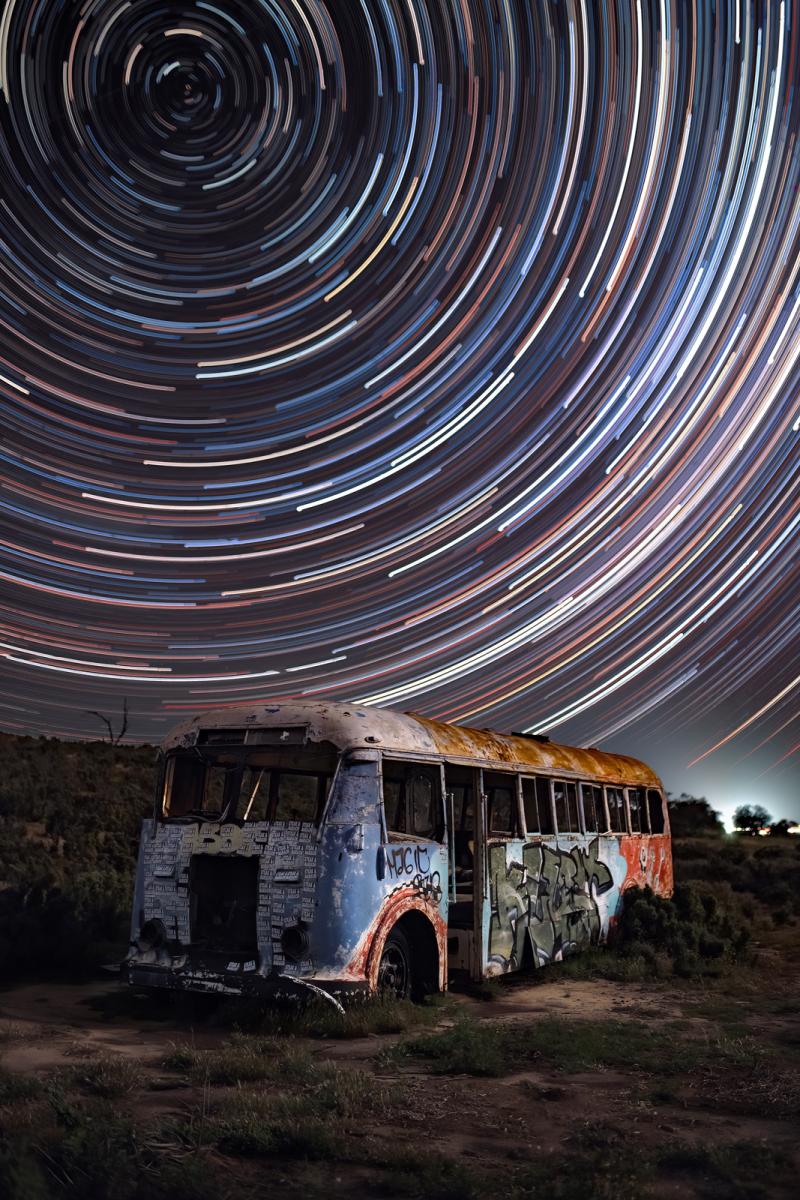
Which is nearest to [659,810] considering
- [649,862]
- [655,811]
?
[655,811]

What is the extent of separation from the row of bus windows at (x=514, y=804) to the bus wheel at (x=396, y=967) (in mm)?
1163

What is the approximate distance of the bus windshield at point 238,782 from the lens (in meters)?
10.8

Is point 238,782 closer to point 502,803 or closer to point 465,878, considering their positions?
point 502,803

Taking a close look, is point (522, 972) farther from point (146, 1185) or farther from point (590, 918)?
point (146, 1185)

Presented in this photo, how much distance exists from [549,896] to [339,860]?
16.9 ft

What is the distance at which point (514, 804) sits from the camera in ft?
44.8

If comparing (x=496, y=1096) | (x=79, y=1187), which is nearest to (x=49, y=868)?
(x=496, y=1096)

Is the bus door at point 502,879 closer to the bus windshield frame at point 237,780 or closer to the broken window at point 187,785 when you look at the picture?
the bus windshield frame at point 237,780

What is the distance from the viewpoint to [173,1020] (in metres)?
10.7

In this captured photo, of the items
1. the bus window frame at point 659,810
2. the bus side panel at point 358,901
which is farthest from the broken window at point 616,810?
the bus side panel at point 358,901

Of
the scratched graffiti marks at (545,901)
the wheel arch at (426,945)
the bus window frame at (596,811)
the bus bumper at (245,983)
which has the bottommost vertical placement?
the bus bumper at (245,983)

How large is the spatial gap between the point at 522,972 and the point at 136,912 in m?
6.50

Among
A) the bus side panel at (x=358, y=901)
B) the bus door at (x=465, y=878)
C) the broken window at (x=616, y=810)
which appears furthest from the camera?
the broken window at (x=616, y=810)

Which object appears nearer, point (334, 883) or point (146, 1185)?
point (146, 1185)
